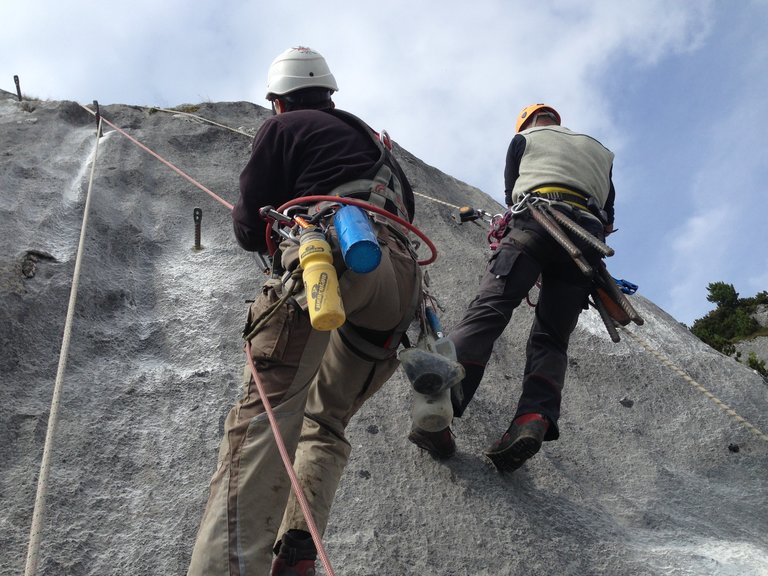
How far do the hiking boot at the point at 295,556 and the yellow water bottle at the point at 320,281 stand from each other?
40.2 inches

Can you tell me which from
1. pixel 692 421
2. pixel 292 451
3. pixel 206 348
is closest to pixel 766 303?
pixel 692 421

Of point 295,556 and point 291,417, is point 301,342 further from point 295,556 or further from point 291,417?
point 295,556

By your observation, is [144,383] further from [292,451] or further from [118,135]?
[118,135]

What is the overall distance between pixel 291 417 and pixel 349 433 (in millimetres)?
1704

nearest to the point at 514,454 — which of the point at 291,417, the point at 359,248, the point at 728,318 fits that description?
the point at 291,417

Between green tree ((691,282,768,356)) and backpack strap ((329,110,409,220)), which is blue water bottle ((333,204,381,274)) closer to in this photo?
backpack strap ((329,110,409,220))

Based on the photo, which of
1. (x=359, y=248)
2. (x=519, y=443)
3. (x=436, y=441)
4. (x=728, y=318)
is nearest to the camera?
(x=359, y=248)

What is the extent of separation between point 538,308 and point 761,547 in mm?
1845

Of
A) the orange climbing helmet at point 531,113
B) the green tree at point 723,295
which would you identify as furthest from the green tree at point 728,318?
the orange climbing helmet at point 531,113

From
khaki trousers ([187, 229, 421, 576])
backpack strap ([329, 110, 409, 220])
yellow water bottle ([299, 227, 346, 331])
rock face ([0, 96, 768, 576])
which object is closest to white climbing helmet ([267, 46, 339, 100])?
backpack strap ([329, 110, 409, 220])

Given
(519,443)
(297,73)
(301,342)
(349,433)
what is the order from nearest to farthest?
(301,342) → (297,73) → (519,443) → (349,433)

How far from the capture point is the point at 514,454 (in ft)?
14.1

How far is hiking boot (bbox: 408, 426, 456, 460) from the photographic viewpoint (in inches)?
170

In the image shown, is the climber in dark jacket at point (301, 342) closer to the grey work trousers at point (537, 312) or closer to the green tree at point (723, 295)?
the grey work trousers at point (537, 312)
